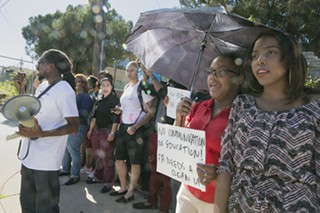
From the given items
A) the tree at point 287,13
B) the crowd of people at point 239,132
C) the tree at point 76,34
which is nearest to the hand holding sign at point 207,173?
the crowd of people at point 239,132

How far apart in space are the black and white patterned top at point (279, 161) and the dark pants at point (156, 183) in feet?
6.93

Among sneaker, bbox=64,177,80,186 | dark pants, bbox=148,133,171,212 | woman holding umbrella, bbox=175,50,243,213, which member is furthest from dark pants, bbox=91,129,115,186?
woman holding umbrella, bbox=175,50,243,213

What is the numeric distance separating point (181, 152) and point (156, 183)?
6.34ft

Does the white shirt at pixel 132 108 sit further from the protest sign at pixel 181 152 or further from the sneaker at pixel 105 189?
the protest sign at pixel 181 152

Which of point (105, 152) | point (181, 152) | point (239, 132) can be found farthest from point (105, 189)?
point (239, 132)

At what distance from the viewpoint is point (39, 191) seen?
2.65m

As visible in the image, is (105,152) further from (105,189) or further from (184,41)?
(184,41)

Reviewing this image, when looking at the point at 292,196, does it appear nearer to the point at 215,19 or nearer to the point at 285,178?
the point at 285,178

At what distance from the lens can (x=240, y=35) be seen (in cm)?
209

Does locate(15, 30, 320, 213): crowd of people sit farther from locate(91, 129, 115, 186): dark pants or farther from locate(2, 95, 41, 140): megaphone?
locate(91, 129, 115, 186): dark pants

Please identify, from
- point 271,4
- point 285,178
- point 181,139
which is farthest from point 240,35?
point 271,4

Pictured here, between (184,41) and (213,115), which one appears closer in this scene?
(213,115)

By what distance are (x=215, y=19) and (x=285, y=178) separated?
120cm

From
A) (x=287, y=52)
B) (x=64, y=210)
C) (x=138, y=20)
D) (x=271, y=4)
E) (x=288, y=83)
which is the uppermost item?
(x=271, y=4)
